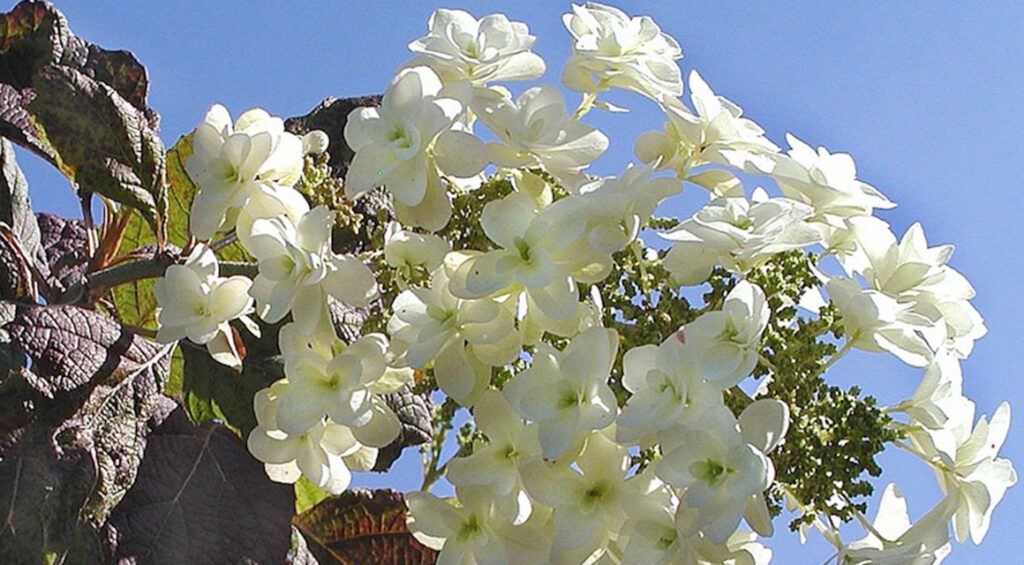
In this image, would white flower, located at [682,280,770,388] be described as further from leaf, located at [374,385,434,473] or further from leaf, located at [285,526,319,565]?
leaf, located at [285,526,319,565]

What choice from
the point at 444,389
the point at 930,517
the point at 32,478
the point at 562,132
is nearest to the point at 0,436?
the point at 32,478

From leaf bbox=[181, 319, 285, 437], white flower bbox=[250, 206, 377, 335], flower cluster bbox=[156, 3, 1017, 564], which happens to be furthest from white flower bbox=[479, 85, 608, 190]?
leaf bbox=[181, 319, 285, 437]

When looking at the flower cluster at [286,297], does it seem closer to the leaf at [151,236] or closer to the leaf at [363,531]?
the leaf at [363,531]

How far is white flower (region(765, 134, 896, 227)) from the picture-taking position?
34.9 inches

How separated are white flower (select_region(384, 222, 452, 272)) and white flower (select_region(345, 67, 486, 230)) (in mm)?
16

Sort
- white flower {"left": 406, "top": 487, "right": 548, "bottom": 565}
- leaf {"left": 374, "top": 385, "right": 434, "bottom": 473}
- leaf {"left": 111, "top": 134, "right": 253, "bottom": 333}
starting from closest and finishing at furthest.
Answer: white flower {"left": 406, "top": 487, "right": 548, "bottom": 565}, leaf {"left": 374, "top": 385, "right": 434, "bottom": 473}, leaf {"left": 111, "top": 134, "right": 253, "bottom": 333}

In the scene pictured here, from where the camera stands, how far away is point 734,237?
0.78 metres

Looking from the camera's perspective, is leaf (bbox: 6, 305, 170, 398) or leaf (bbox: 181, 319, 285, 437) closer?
leaf (bbox: 6, 305, 170, 398)

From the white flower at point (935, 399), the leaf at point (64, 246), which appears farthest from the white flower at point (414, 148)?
the leaf at point (64, 246)

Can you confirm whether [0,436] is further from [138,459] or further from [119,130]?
[119,130]

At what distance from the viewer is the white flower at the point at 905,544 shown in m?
0.84

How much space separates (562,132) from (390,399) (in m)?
0.31

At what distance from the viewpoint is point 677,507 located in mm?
771

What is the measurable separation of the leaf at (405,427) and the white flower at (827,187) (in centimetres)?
35
